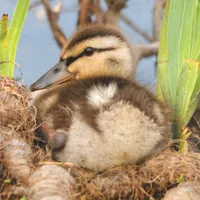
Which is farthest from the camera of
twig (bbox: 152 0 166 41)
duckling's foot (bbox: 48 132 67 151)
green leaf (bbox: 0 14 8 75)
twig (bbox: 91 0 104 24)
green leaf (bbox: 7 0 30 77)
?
twig (bbox: 91 0 104 24)

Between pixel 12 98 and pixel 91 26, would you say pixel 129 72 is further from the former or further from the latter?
pixel 12 98

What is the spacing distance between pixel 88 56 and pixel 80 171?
65cm

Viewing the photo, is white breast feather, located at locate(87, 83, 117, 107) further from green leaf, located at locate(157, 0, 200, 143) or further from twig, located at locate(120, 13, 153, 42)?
twig, located at locate(120, 13, 153, 42)

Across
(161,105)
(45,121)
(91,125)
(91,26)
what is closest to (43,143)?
(45,121)

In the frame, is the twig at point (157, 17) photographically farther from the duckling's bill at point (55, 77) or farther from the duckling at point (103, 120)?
the duckling at point (103, 120)

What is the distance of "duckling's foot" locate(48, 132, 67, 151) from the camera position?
2.62 meters

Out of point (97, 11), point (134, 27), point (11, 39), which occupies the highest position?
point (11, 39)

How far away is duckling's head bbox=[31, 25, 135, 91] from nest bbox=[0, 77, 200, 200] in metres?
0.29

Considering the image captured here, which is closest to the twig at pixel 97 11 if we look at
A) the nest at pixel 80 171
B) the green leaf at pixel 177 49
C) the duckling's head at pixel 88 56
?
the duckling's head at pixel 88 56

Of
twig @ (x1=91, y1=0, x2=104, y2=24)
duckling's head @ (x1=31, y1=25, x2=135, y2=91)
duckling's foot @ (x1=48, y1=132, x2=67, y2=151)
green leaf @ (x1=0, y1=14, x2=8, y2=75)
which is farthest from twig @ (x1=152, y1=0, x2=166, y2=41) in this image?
duckling's foot @ (x1=48, y1=132, x2=67, y2=151)

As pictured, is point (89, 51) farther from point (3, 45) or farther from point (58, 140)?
point (58, 140)

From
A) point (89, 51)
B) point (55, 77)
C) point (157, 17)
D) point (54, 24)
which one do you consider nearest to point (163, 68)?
point (89, 51)

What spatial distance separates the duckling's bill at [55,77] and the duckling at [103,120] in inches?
4.4

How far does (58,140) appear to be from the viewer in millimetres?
2627
